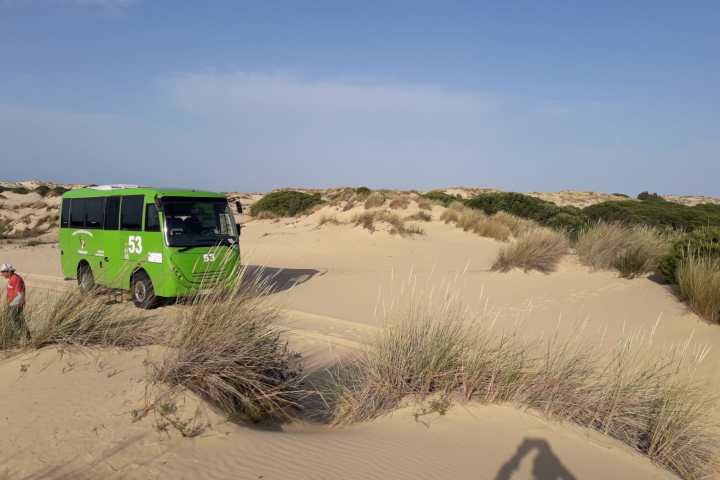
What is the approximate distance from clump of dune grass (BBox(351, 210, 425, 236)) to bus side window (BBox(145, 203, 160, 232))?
13876 millimetres

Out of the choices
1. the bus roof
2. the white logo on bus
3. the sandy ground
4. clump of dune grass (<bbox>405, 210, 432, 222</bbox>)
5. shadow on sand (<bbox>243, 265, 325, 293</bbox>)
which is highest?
the bus roof

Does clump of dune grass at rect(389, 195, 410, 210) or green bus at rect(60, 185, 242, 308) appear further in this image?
clump of dune grass at rect(389, 195, 410, 210)

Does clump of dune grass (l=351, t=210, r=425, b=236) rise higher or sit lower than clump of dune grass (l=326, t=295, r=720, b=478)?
higher

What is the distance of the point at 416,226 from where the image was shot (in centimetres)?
2486

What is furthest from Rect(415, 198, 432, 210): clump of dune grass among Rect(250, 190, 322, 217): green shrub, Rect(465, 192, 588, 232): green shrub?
Rect(250, 190, 322, 217): green shrub

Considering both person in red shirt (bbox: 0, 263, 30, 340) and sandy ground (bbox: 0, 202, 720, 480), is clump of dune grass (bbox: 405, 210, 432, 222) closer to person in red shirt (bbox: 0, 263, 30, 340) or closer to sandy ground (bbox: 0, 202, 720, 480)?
person in red shirt (bbox: 0, 263, 30, 340)

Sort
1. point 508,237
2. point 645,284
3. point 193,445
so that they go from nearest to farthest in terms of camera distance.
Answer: point 193,445
point 645,284
point 508,237

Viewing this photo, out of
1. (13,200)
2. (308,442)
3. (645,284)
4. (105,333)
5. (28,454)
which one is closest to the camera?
(28,454)

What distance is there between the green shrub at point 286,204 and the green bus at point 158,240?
27.5 metres

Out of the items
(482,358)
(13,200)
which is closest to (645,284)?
(482,358)

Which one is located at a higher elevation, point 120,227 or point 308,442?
point 120,227

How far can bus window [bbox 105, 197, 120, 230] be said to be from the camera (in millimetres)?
11942

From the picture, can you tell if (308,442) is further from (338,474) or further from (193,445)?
(193,445)

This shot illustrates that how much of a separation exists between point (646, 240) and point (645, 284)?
8.80ft
